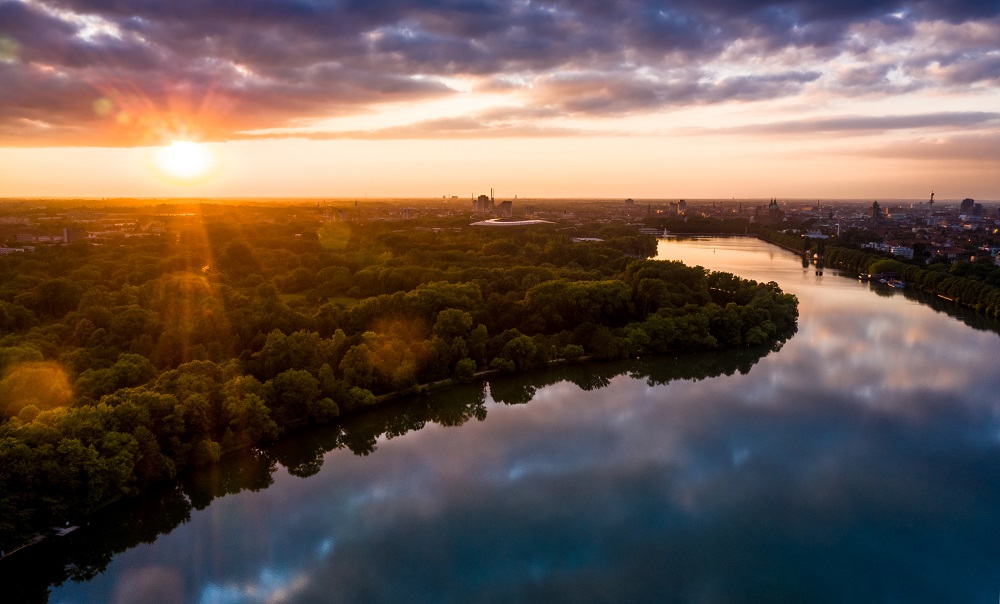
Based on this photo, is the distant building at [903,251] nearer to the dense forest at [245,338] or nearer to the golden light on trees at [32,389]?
the dense forest at [245,338]

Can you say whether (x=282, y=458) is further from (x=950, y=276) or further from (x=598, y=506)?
(x=950, y=276)

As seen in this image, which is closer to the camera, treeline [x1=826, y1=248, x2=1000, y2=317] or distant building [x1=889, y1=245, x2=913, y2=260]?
treeline [x1=826, y1=248, x2=1000, y2=317]

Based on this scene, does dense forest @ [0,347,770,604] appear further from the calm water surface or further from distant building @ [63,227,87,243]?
distant building @ [63,227,87,243]

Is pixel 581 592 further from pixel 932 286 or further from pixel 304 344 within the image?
pixel 932 286

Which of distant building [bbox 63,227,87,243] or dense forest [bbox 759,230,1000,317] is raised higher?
distant building [bbox 63,227,87,243]

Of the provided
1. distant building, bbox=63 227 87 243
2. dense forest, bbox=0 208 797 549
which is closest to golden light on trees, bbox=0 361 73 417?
dense forest, bbox=0 208 797 549

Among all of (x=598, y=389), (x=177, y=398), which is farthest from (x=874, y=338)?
(x=177, y=398)
